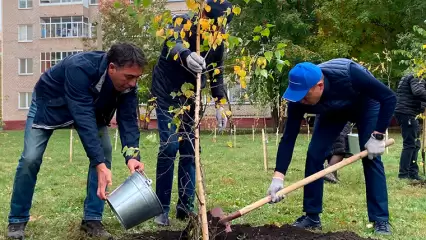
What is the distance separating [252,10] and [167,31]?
72.7 feet

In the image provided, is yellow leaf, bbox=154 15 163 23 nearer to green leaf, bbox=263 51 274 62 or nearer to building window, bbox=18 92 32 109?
green leaf, bbox=263 51 274 62

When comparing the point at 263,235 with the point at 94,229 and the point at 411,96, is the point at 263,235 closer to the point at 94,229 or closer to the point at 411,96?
the point at 94,229

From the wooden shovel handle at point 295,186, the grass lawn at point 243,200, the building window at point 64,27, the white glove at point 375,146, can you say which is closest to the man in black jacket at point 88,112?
the grass lawn at point 243,200

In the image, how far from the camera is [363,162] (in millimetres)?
4133

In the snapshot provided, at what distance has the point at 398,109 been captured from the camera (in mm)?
7137

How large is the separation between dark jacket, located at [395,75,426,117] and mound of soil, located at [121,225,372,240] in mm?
3746

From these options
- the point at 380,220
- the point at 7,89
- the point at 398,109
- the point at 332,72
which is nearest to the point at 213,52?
the point at 332,72

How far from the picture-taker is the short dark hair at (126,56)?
11.1 ft

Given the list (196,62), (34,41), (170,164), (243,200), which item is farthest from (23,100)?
(196,62)

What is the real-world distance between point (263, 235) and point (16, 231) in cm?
182

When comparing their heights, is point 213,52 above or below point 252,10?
below

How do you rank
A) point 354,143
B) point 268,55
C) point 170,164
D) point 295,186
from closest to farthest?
point 268,55
point 295,186
point 170,164
point 354,143

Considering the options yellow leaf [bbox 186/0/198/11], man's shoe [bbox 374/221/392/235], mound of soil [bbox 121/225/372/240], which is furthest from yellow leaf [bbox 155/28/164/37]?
man's shoe [bbox 374/221/392/235]

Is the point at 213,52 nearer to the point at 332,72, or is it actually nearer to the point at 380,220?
the point at 332,72
